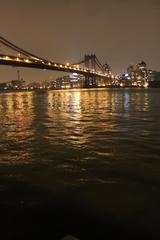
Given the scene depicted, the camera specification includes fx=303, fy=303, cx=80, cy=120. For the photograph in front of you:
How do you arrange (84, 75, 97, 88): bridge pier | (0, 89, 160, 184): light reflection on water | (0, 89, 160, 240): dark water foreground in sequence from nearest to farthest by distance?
(0, 89, 160, 240): dark water foreground, (0, 89, 160, 184): light reflection on water, (84, 75, 97, 88): bridge pier

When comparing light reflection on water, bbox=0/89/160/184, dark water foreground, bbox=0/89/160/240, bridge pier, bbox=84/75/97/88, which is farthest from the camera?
bridge pier, bbox=84/75/97/88

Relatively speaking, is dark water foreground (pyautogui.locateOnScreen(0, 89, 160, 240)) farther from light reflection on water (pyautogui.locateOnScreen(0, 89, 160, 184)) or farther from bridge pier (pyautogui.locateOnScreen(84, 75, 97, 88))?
bridge pier (pyautogui.locateOnScreen(84, 75, 97, 88))

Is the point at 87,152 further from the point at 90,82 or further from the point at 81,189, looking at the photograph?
the point at 90,82

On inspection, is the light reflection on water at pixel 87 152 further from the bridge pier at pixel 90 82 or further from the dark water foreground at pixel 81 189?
the bridge pier at pixel 90 82

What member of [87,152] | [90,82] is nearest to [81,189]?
[87,152]

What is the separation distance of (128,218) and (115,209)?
1.31 feet

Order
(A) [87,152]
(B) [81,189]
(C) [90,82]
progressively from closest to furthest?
1. (B) [81,189]
2. (A) [87,152]
3. (C) [90,82]

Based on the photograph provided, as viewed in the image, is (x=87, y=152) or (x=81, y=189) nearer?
(x=81, y=189)

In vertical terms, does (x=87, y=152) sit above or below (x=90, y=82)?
above

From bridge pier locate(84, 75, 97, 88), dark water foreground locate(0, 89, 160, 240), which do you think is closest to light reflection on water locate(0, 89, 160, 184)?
dark water foreground locate(0, 89, 160, 240)

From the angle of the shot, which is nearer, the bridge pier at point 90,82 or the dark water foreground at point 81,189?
the dark water foreground at point 81,189

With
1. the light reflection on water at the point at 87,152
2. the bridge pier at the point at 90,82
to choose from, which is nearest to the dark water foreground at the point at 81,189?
the light reflection on water at the point at 87,152

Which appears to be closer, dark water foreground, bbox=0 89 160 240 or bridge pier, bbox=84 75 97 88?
dark water foreground, bbox=0 89 160 240

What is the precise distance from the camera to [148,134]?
13383 mm
